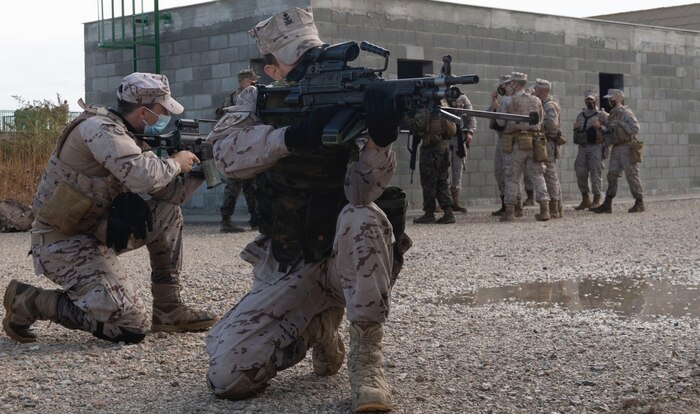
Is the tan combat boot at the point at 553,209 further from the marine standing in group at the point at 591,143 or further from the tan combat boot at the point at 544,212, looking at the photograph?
the marine standing in group at the point at 591,143

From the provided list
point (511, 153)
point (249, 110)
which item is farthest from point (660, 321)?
point (511, 153)

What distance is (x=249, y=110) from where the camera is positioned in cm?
437

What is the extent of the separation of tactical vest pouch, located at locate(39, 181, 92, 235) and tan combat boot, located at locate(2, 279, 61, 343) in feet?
1.29

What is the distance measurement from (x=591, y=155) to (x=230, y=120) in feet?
43.4

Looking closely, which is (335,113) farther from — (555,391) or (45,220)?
(45,220)

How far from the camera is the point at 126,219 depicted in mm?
5250

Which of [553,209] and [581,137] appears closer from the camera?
[553,209]

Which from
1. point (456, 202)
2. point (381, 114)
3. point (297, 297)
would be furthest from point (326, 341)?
point (456, 202)

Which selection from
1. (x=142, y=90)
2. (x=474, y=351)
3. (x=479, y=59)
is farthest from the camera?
(x=479, y=59)

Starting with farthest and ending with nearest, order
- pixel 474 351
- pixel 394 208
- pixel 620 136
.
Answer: pixel 620 136
pixel 474 351
pixel 394 208

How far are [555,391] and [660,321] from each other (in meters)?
1.90

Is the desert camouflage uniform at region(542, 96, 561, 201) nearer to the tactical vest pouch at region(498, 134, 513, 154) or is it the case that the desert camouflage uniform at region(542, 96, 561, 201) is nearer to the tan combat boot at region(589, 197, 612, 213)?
the tactical vest pouch at region(498, 134, 513, 154)

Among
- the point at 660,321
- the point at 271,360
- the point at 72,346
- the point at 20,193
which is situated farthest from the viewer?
the point at 20,193

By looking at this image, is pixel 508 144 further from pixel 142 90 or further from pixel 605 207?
pixel 142 90
